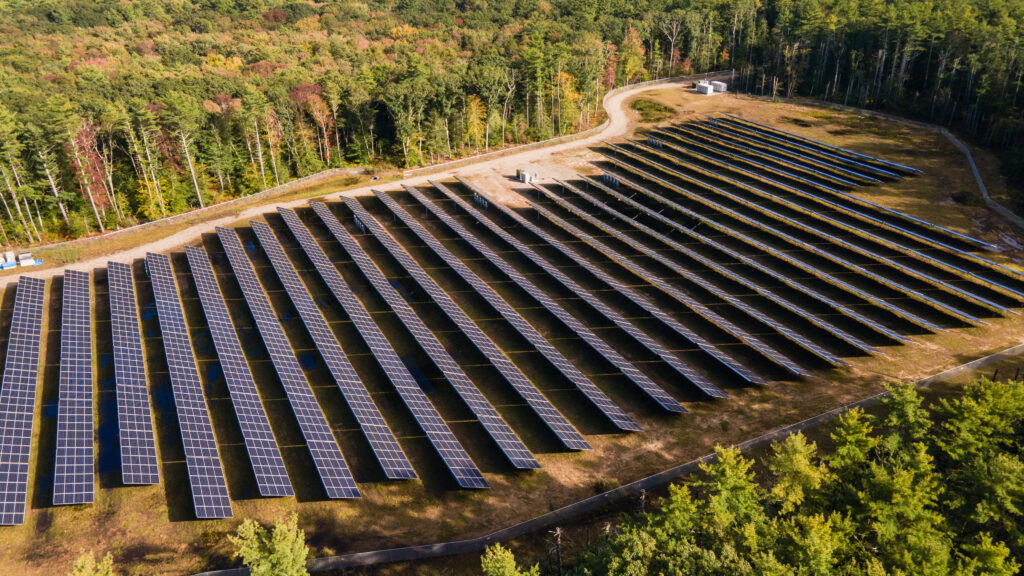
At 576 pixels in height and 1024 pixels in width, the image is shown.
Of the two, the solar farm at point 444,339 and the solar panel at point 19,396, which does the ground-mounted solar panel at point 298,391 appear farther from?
the solar panel at point 19,396

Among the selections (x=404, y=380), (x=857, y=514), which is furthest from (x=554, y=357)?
(x=857, y=514)

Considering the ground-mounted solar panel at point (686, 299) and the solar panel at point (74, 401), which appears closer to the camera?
the solar panel at point (74, 401)

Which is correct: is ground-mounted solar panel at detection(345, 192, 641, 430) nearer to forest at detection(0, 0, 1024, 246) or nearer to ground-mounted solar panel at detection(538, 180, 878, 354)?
ground-mounted solar panel at detection(538, 180, 878, 354)

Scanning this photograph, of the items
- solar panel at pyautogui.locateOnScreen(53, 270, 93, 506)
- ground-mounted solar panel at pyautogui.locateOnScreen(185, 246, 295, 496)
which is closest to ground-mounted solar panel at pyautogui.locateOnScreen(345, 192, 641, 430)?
ground-mounted solar panel at pyautogui.locateOnScreen(185, 246, 295, 496)

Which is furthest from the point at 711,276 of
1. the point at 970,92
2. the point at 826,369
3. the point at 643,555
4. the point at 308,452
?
the point at 970,92

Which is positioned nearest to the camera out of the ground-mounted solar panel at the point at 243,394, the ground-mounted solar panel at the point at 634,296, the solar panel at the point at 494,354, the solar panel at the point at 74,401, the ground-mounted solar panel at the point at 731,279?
the solar panel at the point at 74,401

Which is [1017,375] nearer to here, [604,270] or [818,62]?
[604,270]

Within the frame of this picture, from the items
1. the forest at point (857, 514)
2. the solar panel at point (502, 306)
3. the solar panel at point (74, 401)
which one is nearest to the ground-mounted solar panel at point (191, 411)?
the solar panel at point (74, 401)
